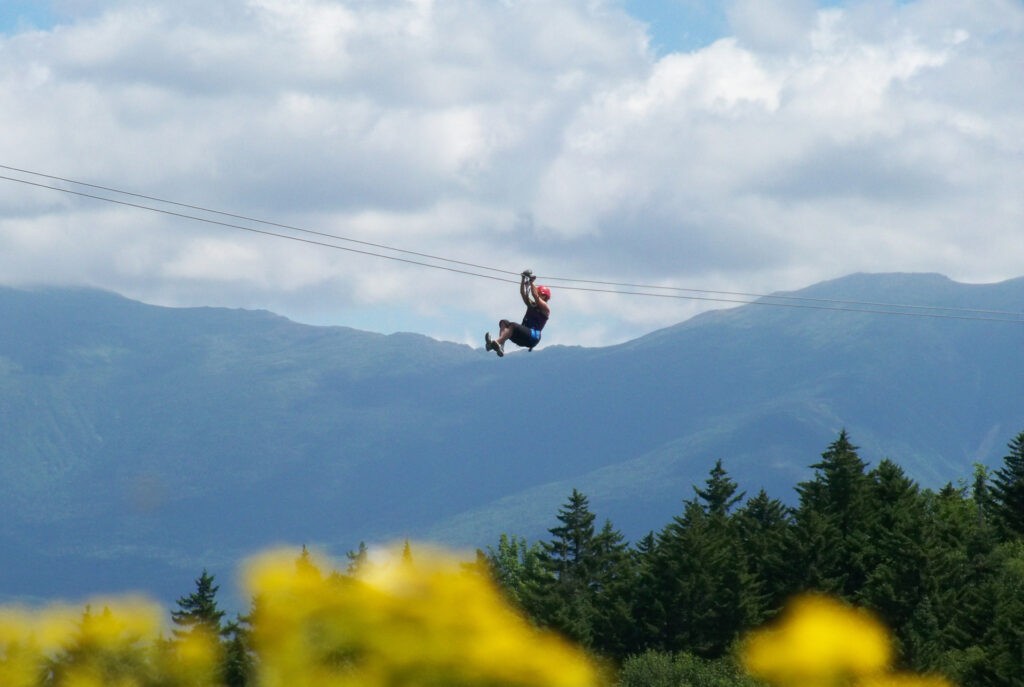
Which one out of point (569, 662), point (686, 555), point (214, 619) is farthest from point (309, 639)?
point (214, 619)

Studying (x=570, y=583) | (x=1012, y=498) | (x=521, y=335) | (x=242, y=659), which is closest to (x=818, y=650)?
(x=242, y=659)

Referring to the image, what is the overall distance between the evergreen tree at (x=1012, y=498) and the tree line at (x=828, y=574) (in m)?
0.11

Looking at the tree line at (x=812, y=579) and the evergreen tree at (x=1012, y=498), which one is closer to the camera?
the tree line at (x=812, y=579)

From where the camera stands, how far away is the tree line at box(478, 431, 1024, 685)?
77.6 m

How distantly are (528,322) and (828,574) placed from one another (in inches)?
2487

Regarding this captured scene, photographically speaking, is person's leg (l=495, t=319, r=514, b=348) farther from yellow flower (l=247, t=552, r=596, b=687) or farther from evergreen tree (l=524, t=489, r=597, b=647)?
evergreen tree (l=524, t=489, r=597, b=647)

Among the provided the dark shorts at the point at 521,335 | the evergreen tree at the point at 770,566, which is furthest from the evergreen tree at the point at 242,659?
the evergreen tree at the point at 770,566

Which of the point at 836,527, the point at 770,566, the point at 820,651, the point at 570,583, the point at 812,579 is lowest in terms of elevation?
the point at 812,579

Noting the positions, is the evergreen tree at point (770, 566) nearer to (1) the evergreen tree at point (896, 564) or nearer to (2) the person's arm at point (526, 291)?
(1) the evergreen tree at point (896, 564)

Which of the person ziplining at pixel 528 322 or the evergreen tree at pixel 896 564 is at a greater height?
the person ziplining at pixel 528 322

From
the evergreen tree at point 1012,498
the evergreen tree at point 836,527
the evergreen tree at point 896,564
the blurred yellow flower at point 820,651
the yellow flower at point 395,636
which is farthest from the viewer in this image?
the evergreen tree at point 1012,498

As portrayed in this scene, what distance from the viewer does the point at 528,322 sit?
Result: 105 feet

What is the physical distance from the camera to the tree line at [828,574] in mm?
77562

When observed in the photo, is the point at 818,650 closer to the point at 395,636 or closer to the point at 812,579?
the point at 395,636
